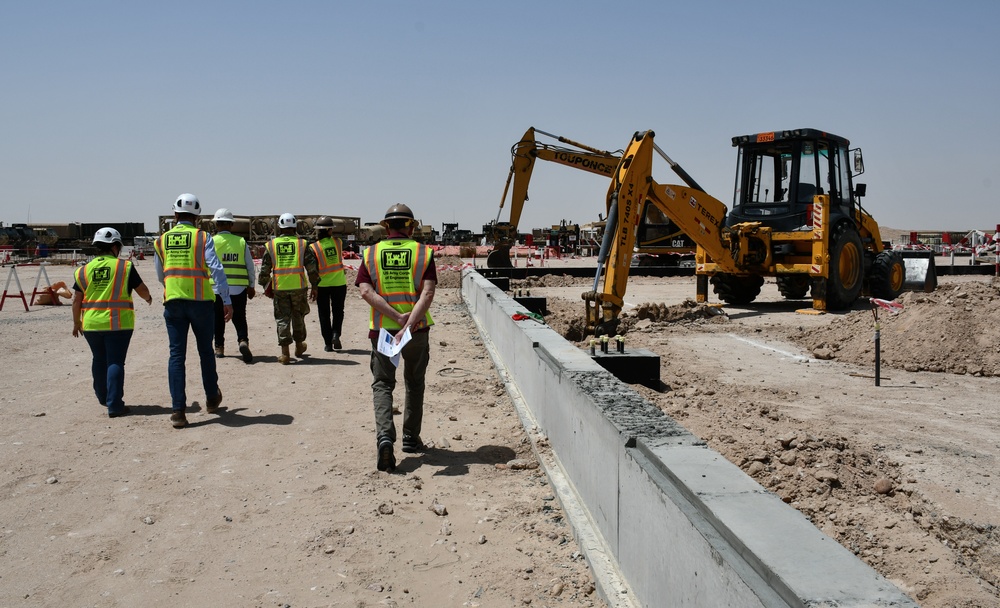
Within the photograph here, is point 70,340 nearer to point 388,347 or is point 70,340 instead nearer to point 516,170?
point 388,347

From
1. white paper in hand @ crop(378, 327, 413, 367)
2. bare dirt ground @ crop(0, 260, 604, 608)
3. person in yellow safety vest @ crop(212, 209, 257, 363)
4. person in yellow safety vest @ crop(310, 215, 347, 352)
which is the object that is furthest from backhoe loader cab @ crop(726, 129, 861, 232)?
white paper in hand @ crop(378, 327, 413, 367)

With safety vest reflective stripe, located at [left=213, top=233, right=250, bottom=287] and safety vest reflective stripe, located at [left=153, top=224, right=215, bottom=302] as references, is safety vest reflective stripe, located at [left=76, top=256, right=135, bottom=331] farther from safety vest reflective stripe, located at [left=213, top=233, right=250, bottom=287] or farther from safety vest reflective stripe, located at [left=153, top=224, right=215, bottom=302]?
safety vest reflective stripe, located at [left=213, top=233, right=250, bottom=287]

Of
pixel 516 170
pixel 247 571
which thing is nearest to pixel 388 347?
pixel 247 571

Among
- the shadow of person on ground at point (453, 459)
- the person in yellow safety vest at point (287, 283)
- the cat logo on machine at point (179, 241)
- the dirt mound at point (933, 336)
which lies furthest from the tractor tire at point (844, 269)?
the cat logo on machine at point (179, 241)

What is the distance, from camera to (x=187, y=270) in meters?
7.05

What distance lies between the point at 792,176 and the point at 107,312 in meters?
12.2

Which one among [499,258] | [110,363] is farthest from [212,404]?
[499,258]

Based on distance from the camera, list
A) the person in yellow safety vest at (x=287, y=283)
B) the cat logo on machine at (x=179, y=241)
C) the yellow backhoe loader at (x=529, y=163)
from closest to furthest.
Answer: the cat logo on machine at (x=179, y=241), the person in yellow safety vest at (x=287, y=283), the yellow backhoe loader at (x=529, y=163)

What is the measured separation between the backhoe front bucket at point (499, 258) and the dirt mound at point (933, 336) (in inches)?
547

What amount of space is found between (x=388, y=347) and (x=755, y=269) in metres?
11.1

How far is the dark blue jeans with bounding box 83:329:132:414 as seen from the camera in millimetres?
7230

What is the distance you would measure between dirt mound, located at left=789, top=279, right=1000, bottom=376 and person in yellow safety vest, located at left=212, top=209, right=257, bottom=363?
7142 mm

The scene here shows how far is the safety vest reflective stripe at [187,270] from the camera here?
6984 millimetres

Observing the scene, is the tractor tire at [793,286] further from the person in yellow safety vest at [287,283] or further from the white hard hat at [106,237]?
the white hard hat at [106,237]
